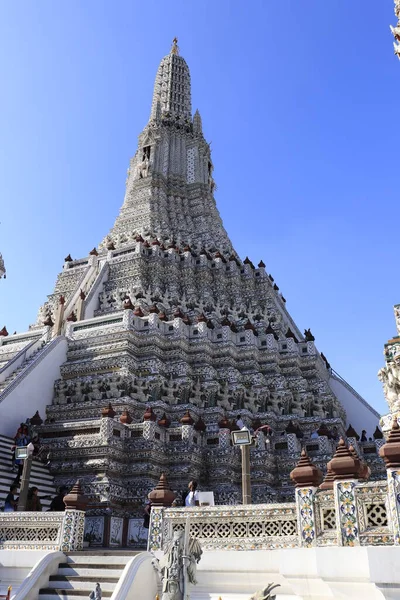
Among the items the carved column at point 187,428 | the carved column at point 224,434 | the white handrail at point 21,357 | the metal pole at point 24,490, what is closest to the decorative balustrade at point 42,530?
the metal pole at point 24,490

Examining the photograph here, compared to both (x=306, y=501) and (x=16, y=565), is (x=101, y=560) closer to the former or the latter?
(x=16, y=565)

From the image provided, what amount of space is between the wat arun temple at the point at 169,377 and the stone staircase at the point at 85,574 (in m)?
5.54

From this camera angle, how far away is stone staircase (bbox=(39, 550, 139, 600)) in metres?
10.0

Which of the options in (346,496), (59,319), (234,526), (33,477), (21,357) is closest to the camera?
(346,496)

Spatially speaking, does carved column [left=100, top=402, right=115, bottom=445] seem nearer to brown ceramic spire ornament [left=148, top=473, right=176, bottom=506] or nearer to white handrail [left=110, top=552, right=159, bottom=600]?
brown ceramic spire ornament [left=148, top=473, right=176, bottom=506]

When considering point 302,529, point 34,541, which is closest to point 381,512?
point 302,529

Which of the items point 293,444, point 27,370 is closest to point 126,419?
point 27,370

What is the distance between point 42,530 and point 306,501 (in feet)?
19.8

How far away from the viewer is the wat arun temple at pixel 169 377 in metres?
18.4

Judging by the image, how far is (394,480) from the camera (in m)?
8.36

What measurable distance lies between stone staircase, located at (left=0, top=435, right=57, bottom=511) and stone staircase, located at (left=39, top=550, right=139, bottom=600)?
6291 millimetres

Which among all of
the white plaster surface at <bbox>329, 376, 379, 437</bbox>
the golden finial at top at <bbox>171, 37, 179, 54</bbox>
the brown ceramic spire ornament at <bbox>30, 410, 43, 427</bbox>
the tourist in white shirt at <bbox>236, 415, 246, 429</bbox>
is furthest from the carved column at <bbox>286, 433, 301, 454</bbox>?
the golden finial at top at <bbox>171, 37, 179, 54</bbox>

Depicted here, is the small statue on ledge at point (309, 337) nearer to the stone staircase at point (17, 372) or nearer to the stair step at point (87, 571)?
the stone staircase at point (17, 372)

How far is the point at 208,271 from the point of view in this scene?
32.8m
